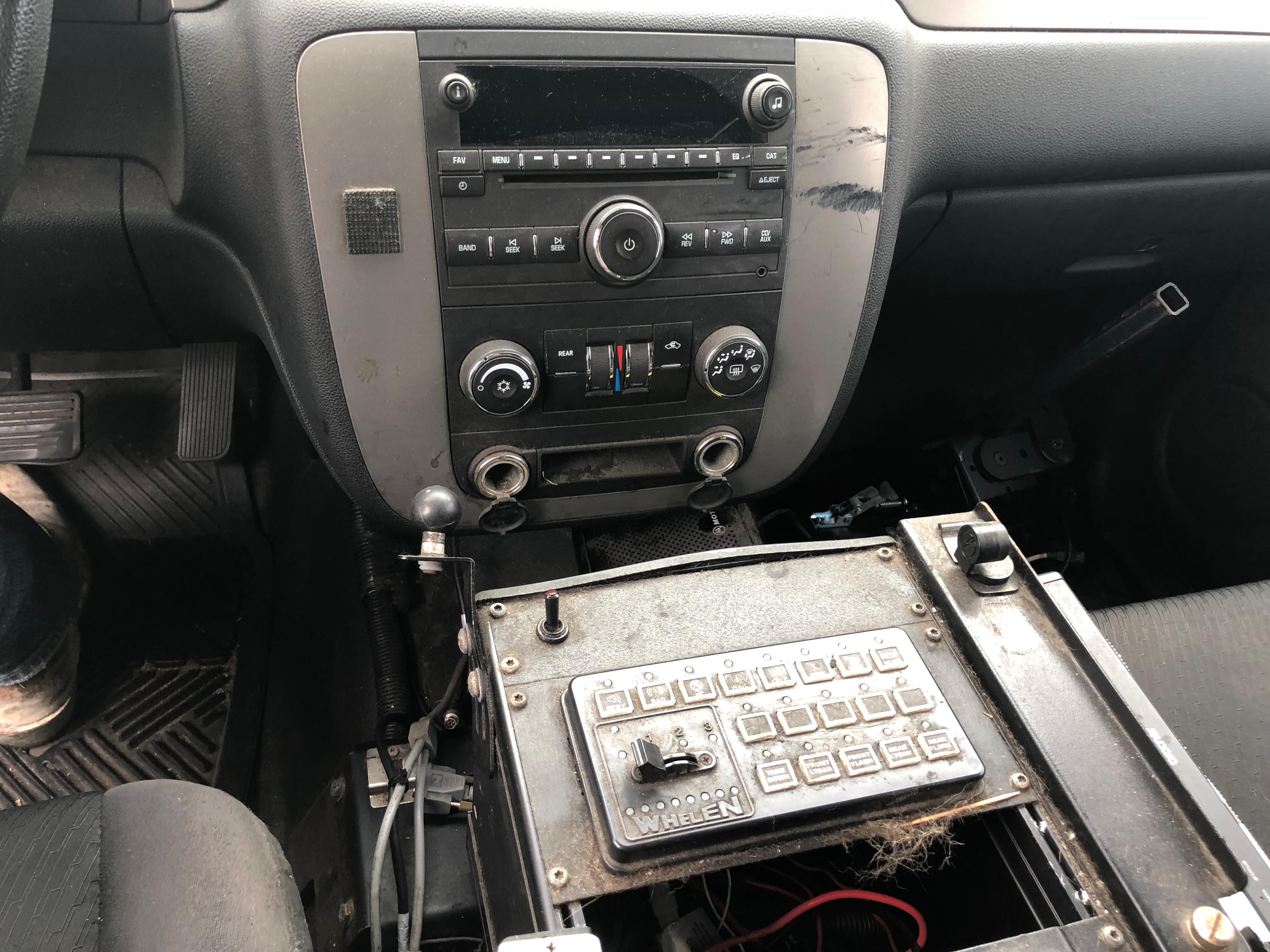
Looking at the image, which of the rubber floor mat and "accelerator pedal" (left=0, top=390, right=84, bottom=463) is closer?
"accelerator pedal" (left=0, top=390, right=84, bottom=463)

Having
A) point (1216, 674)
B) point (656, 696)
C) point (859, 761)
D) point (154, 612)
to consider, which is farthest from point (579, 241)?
point (154, 612)

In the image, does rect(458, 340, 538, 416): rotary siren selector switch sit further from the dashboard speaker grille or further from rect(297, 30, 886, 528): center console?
the dashboard speaker grille

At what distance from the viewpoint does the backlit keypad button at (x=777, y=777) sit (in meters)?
0.72

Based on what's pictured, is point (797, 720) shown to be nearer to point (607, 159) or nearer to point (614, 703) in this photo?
point (614, 703)

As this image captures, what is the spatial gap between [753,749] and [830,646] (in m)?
0.15

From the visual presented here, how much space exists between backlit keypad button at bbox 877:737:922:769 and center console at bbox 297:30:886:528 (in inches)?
18.7

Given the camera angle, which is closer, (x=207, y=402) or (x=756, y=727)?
(x=756, y=727)

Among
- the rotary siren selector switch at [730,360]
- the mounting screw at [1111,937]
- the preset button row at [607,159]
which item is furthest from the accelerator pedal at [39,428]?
the mounting screw at [1111,937]

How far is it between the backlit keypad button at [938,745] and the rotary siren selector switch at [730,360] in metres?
0.48

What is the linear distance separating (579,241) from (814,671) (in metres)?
0.52

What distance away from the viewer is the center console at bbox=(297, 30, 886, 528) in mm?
873

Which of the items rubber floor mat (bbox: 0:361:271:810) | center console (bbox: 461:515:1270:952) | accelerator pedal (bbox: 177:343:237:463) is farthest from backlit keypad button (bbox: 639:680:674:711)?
rubber floor mat (bbox: 0:361:271:810)

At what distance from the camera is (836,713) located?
789 millimetres

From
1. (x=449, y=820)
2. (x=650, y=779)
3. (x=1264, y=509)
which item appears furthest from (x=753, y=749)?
(x=1264, y=509)
